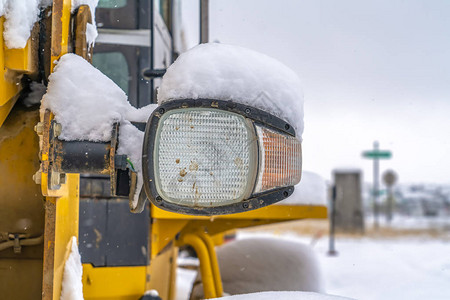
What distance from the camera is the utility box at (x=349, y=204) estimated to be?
13.0 m

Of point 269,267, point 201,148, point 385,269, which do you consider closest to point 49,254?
point 201,148

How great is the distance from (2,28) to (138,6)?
3.05 feet

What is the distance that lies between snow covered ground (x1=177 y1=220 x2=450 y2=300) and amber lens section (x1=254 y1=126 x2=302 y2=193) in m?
2.27

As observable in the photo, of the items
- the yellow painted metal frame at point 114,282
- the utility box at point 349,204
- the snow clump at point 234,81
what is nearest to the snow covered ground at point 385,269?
the utility box at point 349,204

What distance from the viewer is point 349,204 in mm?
13086

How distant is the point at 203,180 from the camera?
935 mm

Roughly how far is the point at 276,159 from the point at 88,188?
893mm

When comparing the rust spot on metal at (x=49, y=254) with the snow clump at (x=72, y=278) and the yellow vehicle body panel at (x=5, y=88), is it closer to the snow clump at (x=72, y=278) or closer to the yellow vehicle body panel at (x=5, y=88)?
the snow clump at (x=72, y=278)

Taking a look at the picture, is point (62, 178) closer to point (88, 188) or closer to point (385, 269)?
point (88, 188)

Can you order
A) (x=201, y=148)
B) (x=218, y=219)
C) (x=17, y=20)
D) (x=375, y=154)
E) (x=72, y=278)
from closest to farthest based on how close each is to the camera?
1. (x=201, y=148)
2. (x=17, y=20)
3. (x=72, y=278)
4. (x=218, y=219)
5. (x=375, y=154)

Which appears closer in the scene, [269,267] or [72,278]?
[72,278]

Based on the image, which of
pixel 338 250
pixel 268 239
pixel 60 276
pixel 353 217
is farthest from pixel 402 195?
pixel 60 276

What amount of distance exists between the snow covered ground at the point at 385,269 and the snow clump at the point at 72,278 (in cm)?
221

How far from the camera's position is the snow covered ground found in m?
5.43
